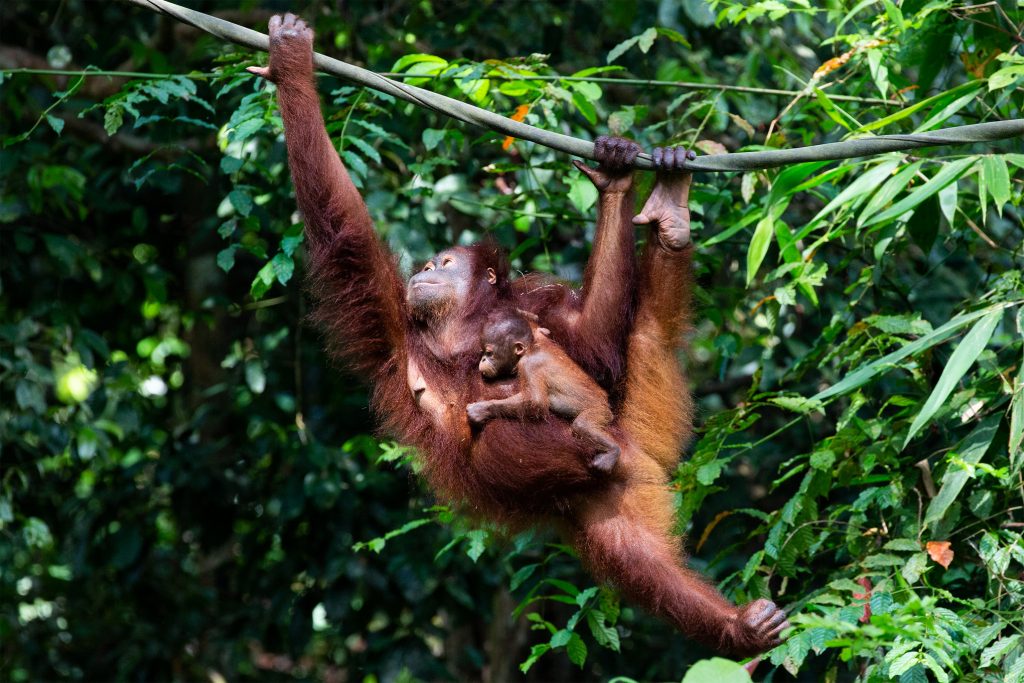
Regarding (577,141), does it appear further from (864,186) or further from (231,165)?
(231,165)

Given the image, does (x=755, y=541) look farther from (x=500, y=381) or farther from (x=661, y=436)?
(x=500, y=381)

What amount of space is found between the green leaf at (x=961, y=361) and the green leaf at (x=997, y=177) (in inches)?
12.7

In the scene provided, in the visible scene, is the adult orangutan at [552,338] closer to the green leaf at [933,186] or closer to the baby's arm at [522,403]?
the baby's arm at [522,403]

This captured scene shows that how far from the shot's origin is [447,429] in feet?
13.1

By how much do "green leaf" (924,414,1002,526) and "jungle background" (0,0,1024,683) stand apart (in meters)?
0.02

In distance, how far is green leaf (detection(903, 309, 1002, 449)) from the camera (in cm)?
346

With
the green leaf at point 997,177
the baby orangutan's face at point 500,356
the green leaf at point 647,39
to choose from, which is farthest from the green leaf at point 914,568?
the green leaf at point 647,39

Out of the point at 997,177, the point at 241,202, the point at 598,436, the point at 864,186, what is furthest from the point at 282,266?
the point at 997,177

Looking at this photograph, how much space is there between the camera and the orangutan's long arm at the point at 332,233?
3875 millimetres

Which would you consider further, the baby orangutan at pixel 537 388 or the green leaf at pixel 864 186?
the baby orangutan at pixel 537 388

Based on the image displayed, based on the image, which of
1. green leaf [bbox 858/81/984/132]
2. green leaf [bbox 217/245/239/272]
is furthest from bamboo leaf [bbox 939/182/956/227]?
green leaf [bbox 217/245/239/272]

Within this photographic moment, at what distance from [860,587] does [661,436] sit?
80 cm

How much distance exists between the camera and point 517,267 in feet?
19.0

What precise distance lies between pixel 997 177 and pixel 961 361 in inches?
21.5
